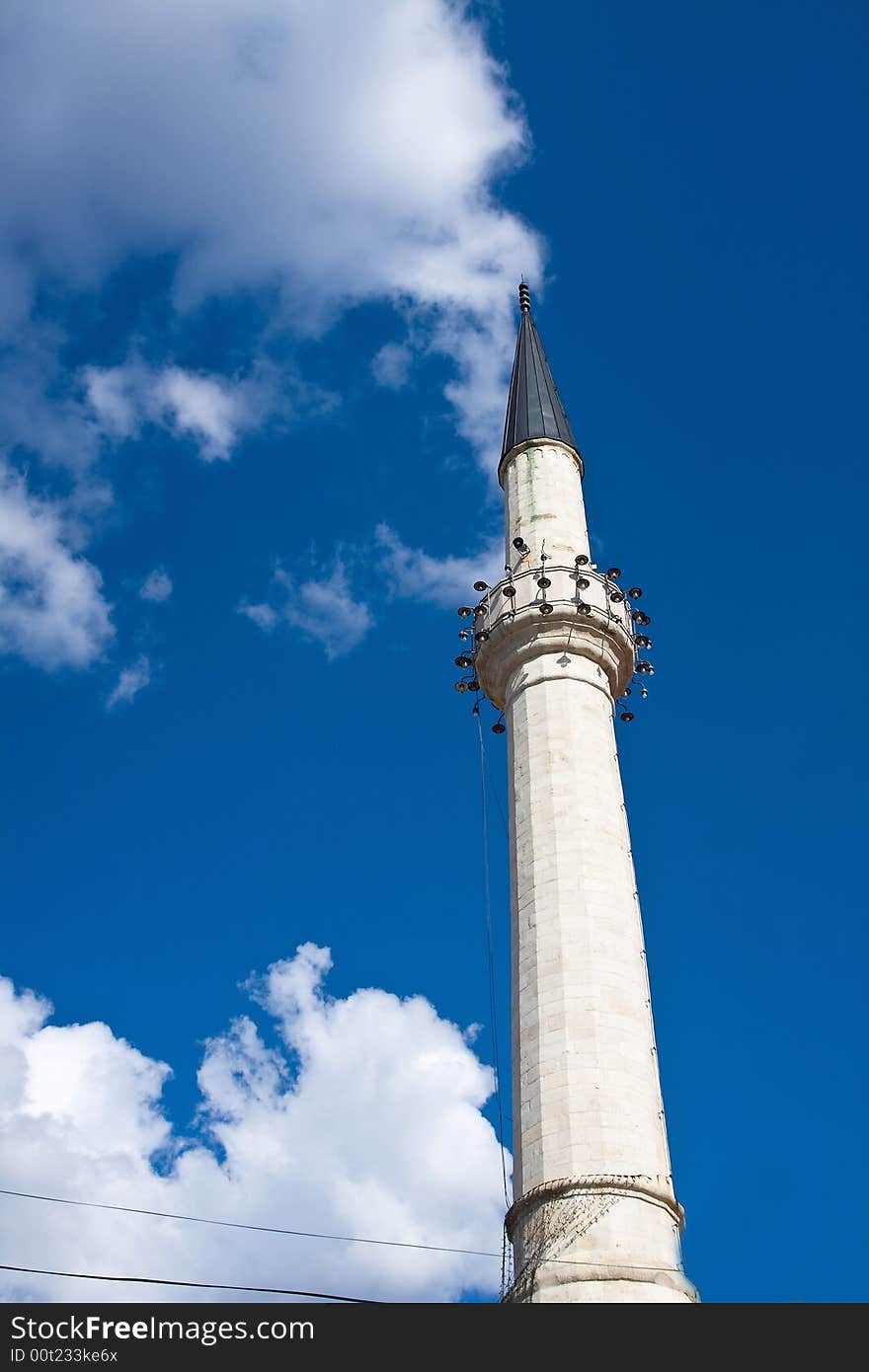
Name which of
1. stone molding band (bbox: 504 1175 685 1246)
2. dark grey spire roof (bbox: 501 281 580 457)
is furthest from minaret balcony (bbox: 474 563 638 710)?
stone molding band (bbox: 504 1175 685 1246)

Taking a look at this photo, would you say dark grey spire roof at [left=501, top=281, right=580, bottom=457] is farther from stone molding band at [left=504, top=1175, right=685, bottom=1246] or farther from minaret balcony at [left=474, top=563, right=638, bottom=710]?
stone molding band at [left=504, top=1175, right=685, bottom=1246]

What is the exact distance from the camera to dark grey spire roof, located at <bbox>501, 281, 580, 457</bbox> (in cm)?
2827

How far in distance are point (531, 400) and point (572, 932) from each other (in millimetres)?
13590

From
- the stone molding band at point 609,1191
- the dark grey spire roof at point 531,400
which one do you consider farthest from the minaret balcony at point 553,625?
the stone molding band at point 609,1191

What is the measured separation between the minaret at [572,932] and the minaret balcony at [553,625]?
34 mm

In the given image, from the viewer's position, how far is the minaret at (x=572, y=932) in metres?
17.0

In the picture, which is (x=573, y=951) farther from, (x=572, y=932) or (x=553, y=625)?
(x=553, y=625)

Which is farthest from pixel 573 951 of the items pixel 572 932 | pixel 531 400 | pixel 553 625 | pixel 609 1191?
pixel 531 400

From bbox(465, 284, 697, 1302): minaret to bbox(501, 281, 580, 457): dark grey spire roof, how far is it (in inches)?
31.0

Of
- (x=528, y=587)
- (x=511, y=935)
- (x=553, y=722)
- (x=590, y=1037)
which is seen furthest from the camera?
(x=528, y=587)

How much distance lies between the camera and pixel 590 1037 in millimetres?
18609
